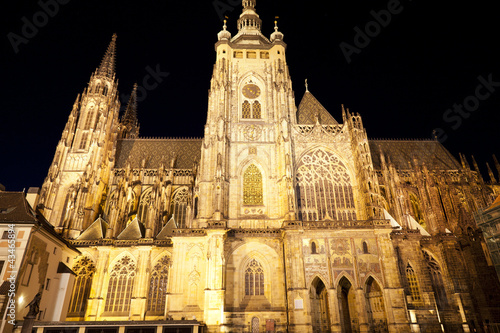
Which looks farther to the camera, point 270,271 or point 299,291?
point 270,271

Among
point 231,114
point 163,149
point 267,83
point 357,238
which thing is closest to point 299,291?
point 357,238

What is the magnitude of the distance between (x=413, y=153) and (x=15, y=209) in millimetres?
43374

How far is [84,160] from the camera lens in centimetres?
3894

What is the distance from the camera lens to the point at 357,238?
26750 mm

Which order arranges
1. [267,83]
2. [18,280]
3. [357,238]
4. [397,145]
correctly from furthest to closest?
1. [397,145]
2. [267,83]
3. [357,238]
4. [18,280]

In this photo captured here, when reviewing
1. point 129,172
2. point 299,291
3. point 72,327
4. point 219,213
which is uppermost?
point 129,172

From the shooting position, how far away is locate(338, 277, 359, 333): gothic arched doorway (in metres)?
25.5

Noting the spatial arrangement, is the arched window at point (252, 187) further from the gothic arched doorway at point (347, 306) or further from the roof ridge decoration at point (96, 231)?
the roof ridge decoration at point (96, 231)

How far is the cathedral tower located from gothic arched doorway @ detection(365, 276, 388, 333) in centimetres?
2821

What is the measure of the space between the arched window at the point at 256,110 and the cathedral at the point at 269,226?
0.17 m

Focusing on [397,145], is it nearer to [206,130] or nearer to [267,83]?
[267,83]

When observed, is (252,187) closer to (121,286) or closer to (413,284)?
(121,286)

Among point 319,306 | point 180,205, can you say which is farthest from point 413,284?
point 180,205

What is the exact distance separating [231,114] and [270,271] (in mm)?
16471
